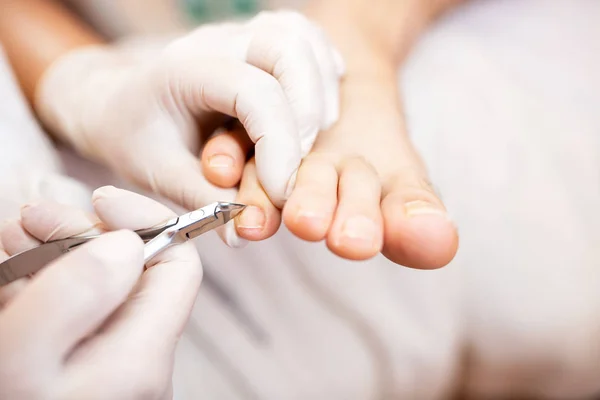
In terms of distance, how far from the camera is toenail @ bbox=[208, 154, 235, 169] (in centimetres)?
48

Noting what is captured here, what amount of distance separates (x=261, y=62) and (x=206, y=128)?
0.31 feet

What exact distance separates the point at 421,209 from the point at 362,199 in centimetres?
5

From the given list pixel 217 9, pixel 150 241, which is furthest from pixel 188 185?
pixel 217 9

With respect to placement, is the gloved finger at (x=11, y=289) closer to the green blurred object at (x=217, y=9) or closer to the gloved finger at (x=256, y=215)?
the gloved finger at (x=256, y=215)

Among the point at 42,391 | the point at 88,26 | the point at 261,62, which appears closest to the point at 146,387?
the point at 42,391

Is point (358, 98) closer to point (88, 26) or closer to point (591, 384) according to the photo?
point (591, 384)

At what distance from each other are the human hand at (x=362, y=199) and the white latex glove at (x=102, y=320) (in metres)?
0.09

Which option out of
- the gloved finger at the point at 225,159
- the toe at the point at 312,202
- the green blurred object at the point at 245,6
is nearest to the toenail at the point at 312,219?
the toe at the point at 312,202

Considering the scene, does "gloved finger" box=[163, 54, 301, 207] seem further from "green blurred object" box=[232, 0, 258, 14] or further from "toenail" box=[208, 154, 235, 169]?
"green blurred object" box=[232, 0, 258, 14]

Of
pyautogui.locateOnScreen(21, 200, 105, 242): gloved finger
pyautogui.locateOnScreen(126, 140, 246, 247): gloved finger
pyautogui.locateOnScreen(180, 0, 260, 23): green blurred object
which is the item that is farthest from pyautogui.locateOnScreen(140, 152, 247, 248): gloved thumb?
pyautogui.locateOnScreen(180, 0, 260, 23): green blurred object

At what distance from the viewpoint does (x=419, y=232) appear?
0.39 metres

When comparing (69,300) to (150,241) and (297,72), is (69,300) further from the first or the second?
(297,72)

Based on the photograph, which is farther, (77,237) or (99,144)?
(99,144)

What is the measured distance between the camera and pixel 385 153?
52cm
